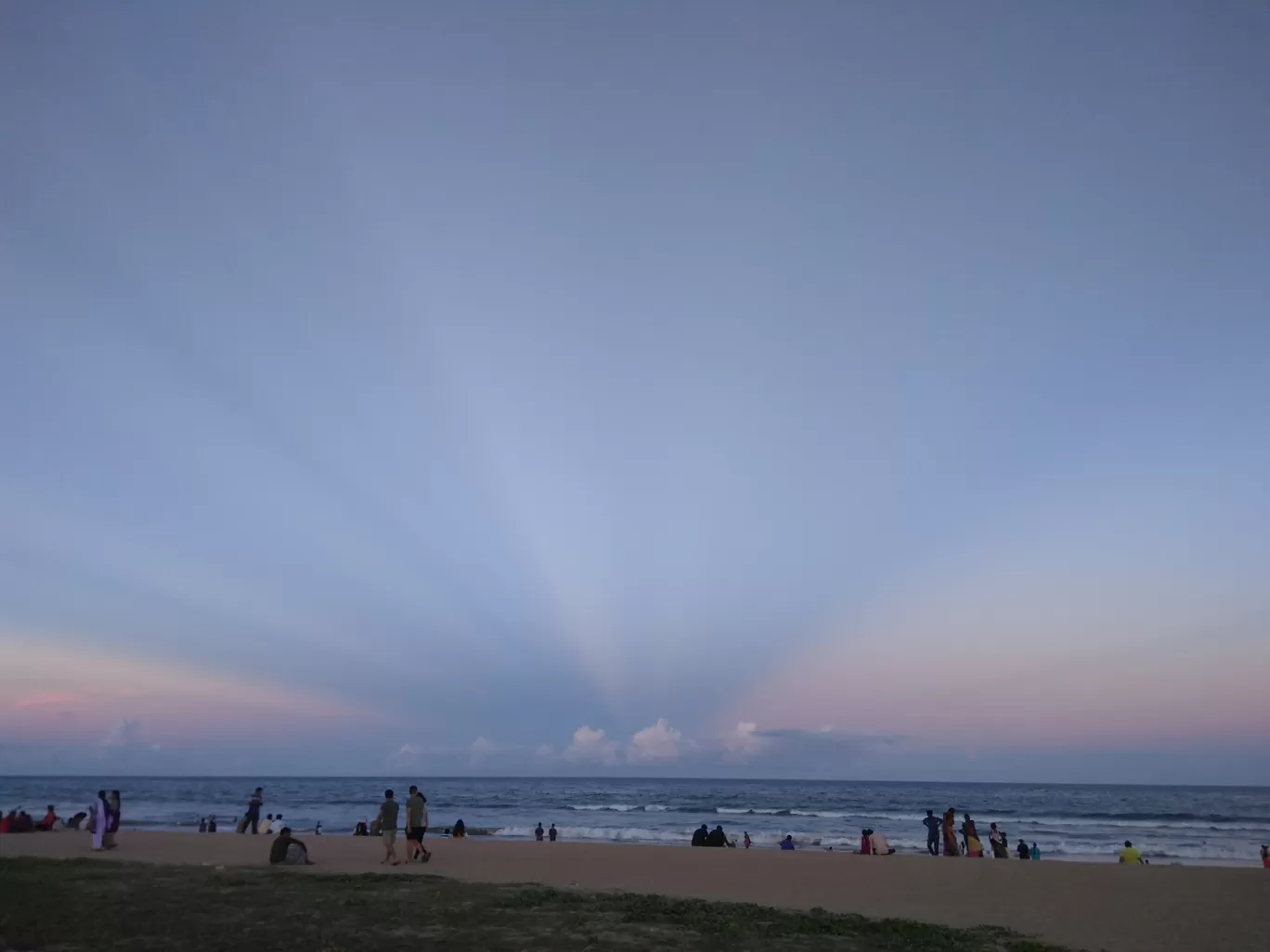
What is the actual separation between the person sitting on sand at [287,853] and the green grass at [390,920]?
3.49 meters

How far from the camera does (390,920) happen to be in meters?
12.8

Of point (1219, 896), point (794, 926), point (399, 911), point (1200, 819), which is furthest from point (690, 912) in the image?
point (1200, 819)

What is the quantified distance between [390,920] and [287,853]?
9.97 metres

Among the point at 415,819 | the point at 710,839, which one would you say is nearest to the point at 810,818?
the point at 710,839

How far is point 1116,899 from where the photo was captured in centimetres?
1669

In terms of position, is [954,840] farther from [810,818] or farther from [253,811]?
[810,818]

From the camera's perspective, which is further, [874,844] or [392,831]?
[874,844]

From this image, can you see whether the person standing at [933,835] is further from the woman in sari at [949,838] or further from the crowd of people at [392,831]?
the woman in sari at [949,838]

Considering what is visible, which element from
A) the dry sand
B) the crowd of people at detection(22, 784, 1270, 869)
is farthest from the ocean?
the dry sand

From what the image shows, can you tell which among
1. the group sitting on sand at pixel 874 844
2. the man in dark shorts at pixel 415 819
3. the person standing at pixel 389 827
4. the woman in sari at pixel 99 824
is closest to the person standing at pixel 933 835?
the group sitting on sand at pixel 874 844

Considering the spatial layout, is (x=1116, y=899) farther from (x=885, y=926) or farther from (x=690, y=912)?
(x=690, y=912)

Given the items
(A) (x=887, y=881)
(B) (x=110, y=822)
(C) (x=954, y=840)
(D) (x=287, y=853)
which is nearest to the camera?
(A) (x=887, y=881)

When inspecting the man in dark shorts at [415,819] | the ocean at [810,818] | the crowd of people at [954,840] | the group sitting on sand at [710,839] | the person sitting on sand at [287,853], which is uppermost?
the man in dark shorts at [415,819]

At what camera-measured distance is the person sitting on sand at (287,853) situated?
67.5ft
